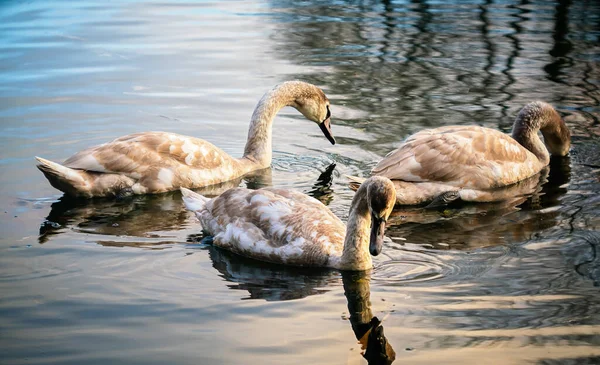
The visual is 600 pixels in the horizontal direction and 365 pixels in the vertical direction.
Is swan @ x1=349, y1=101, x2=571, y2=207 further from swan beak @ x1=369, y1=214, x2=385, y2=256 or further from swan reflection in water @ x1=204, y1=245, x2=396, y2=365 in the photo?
swan beak @ x1=369, y1=214, x2=385, y2=256

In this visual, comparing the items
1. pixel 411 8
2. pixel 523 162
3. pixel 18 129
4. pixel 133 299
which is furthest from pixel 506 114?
pixel 411 8

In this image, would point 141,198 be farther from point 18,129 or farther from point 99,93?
point 99,93

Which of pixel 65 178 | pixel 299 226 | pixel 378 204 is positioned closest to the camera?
pixel 378 204

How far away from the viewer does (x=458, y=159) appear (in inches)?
435

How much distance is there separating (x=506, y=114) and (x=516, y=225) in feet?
14.9

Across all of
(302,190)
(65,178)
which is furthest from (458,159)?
(65,178)

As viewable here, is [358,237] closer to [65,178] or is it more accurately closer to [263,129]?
[65,178]

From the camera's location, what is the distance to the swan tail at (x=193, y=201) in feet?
33.1

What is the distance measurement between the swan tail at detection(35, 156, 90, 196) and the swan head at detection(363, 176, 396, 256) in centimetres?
373

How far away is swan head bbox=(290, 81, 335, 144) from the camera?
A: 13258 millimetres

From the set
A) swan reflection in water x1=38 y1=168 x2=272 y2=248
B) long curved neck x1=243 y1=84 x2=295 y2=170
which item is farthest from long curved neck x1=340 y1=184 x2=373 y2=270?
long curved neck x1=243 y1=84 x2=295 y2=170

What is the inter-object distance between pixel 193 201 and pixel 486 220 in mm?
2992

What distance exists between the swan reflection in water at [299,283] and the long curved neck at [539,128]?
4.66m

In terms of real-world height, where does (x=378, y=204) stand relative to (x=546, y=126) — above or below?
above
